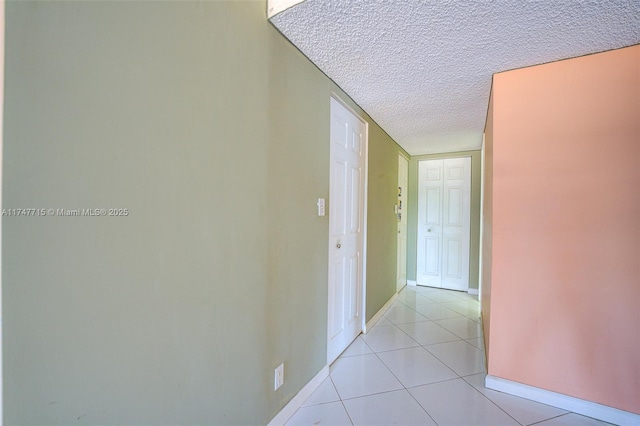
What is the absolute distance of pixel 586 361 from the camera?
5.02ft

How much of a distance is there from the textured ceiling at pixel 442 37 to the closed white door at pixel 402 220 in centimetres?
185

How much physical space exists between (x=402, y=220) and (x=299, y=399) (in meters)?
3.01

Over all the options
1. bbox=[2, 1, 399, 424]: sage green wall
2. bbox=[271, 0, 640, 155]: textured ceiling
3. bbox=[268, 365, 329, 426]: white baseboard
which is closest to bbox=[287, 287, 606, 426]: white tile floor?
bbox=[268, 365, 329, 426]: white baseboard

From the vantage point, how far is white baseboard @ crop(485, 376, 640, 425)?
146 cm

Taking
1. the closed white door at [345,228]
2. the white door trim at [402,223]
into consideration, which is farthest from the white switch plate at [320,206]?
the white door trim at [402,223]

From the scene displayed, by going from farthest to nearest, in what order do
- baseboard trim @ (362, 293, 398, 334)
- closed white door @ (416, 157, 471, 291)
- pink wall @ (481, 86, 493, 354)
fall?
closed white door @ (416, 157, 471, 291) < baseboard trim @ (362, 293, 398, 334) < pink wall @ (481, 86, 493, 354)

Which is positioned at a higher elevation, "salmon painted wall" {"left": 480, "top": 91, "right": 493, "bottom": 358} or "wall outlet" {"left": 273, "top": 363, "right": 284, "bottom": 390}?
"salmon painted wall" {"left": 480, "top": 91, "right": 493, "bottom": 358}

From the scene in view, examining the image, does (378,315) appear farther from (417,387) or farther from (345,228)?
(345,228)

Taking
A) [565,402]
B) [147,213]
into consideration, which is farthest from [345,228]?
[565,402]

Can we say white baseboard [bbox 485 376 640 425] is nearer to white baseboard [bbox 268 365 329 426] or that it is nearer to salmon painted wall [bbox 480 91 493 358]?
salmon painted wall [bbox 480 91 493 358]

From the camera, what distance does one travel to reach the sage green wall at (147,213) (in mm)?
615

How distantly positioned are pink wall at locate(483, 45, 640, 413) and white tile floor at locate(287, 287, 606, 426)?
209mm

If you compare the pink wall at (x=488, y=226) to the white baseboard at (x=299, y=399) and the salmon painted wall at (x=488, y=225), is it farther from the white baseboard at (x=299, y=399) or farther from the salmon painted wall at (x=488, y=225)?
the white baseboard at (x=299, y=399)

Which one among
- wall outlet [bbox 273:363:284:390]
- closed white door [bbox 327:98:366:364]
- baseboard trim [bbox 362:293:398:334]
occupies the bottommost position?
baseboard trim [bbox 362:293:398:334]
